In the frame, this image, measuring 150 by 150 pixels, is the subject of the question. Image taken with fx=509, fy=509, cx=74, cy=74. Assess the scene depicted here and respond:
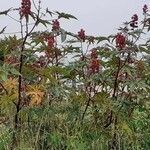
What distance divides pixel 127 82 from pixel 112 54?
0.86 feet

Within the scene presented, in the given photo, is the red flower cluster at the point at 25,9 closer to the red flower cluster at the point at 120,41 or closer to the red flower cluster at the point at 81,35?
the red flower cluster at the point at 120,41

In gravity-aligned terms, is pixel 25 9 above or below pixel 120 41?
above

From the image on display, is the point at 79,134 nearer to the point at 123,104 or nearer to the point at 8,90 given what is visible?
the point at 123,104

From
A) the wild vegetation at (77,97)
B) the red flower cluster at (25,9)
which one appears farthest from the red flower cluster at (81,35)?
the red flower cluster at (25,9)

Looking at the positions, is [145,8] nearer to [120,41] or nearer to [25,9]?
[120,41]

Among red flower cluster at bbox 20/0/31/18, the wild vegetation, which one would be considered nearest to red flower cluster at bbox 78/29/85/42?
the wild vegetation

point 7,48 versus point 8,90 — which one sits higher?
point 7,48

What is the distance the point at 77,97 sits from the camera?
4469mm

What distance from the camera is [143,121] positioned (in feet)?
16.8

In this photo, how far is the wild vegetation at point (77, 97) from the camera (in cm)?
406

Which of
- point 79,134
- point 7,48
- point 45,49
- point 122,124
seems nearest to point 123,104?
point 122,124

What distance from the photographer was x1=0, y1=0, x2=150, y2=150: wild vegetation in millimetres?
4059

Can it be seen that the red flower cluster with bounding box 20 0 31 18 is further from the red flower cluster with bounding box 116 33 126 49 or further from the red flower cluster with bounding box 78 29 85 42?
the red flower cluster with bounding box 78 29 85 42

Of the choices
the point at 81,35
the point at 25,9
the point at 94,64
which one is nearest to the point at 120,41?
the point at 94,64
